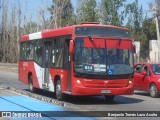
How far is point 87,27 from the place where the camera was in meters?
16.6

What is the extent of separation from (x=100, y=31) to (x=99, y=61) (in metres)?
1.19

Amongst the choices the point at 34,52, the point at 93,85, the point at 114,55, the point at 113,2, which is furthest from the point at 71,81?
the point at 113,2

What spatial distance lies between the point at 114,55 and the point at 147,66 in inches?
182

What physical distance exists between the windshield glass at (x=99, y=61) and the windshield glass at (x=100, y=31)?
0.36 meters

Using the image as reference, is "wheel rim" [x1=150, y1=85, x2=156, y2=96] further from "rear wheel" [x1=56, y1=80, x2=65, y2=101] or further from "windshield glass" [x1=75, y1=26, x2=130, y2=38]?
"rear wheel" [x1=56, y1=80, x2=65, y2=101]

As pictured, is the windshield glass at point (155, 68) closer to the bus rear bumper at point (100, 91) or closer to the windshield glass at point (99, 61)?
the bus rear bumper at point (100, 91)

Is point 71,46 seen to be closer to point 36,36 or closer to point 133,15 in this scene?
point 36,36

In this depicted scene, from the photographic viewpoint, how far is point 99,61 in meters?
16.2

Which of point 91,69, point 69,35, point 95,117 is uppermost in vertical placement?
point 69,35

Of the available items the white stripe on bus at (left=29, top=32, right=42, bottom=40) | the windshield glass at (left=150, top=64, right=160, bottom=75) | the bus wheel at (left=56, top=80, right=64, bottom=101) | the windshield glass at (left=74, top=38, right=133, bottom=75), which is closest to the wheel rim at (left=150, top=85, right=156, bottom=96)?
the windshield glass at (left=150, top=64, right=160, bottom=75)

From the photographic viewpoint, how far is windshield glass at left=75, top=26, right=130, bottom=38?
16.5m

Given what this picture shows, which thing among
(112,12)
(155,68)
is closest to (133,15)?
(112,12)

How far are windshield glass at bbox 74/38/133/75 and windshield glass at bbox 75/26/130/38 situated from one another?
0.36 metres

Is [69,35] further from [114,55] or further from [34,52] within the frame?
[34,52]
